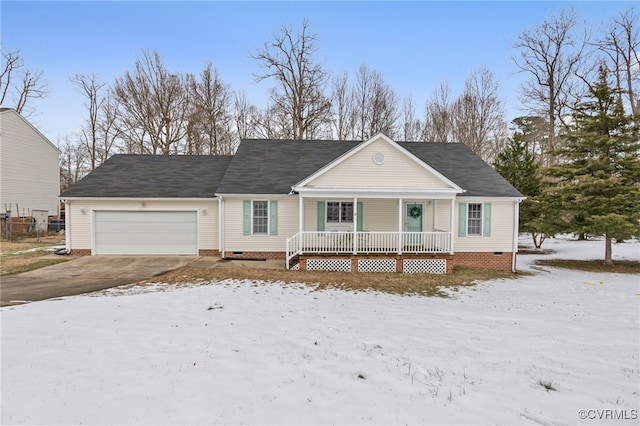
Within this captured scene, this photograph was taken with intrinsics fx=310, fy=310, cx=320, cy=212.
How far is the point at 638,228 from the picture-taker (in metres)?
12.0

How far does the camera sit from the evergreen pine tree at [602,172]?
41.4 feet

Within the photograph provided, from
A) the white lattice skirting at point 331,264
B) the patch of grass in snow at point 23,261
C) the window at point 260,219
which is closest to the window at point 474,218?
the white lattice skirting at point 331,264

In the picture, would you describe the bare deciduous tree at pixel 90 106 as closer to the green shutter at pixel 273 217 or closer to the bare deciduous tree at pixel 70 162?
the bare deciduous tree at pixel 70 162

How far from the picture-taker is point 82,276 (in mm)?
9562

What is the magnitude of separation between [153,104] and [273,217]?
19.7 m

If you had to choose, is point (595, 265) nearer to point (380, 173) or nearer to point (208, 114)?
point (380, 173)

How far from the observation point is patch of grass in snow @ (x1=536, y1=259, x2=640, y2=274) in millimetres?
12945

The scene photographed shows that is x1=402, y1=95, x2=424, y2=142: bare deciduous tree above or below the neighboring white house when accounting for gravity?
above

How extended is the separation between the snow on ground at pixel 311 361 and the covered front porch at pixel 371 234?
3956 millimetres

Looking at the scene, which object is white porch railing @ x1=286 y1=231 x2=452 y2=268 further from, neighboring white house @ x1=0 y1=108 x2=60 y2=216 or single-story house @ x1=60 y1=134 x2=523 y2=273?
neighboring white house @ x1=0 y1=108 x2=60 y2=216

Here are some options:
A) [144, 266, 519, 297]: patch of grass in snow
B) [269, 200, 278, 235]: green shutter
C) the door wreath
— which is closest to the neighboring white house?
[144, 266, 519, 297]: patch of grass in snow

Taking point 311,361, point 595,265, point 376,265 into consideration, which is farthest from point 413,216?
point 311,361

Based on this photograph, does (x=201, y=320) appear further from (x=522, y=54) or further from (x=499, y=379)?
(x=522, y=54)

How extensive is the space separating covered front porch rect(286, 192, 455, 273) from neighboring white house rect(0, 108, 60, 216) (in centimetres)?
2177
